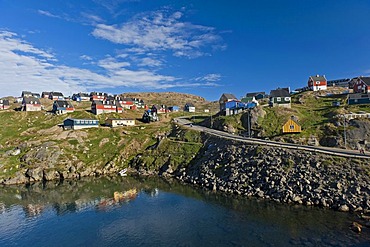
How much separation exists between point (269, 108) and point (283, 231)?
6855cm

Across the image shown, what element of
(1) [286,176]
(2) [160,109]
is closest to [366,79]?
(1) [286,176]

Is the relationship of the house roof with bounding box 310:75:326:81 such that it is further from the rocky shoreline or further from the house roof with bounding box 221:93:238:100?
the rocky shoreline

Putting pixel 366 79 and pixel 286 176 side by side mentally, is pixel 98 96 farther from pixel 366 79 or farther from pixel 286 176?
pixel 366 79

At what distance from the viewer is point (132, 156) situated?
330 feet

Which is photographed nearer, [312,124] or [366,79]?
[312,124]

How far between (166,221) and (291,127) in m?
55.6

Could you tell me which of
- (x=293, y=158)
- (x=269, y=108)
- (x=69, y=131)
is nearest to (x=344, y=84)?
(x=269, y=108)

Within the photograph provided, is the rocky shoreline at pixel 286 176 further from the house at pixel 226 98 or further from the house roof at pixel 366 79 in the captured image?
the house roof at pixel 366 79

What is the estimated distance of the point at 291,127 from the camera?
82938 mm

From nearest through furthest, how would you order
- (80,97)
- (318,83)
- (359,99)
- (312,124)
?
1. (312,124)
2. (359,99)
3. (318,83)
4. (80,97)

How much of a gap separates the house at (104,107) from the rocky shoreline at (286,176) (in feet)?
279

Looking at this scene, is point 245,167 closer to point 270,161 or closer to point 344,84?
point 270,161

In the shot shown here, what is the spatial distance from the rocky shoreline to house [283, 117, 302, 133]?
17.1m

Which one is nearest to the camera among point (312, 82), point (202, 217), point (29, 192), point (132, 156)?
point (202, 217)
